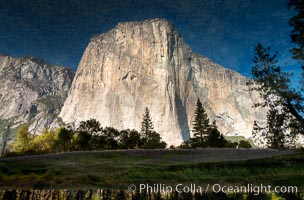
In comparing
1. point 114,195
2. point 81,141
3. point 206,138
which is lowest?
point 114,195

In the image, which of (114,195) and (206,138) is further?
(206,138)

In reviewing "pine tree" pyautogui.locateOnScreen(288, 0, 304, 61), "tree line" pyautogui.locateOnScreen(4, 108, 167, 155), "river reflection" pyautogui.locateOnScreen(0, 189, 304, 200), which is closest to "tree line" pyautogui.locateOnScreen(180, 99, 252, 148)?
"tree line" pyautogui.locateOnScreen(4, 108, 167, 155)

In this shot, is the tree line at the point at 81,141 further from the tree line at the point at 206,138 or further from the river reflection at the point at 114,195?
the river reflection at the point at 114,195

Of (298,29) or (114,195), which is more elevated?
(298,29)

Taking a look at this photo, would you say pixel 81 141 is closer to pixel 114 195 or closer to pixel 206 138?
pixel 206 138

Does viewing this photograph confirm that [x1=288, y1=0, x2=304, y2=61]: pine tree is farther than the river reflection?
Yes

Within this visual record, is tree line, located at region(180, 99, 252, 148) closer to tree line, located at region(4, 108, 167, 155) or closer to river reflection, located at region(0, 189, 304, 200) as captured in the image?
tree line, located at region(4, 108, 167, 155)

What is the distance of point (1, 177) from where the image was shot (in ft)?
47.5

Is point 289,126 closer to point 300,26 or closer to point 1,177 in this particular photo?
point 300,26

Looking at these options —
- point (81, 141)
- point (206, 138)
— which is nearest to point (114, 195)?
point (81, 141)

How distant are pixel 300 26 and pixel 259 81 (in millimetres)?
6855

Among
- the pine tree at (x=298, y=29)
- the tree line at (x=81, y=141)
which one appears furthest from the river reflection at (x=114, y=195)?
the tree line at (x=81, y=141)

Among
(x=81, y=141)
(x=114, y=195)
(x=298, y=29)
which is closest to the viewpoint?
(x=114, y=195)

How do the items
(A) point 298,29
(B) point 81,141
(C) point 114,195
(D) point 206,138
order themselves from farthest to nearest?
(D) point 206,138 → (B) point 81,141 → (A) point 298,29 → (C) point 114,195
